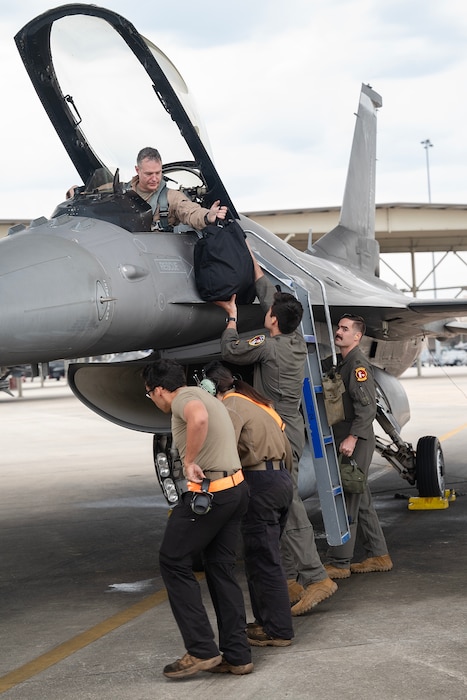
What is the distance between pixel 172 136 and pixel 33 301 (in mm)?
1996

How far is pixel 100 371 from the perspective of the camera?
736 centimetres

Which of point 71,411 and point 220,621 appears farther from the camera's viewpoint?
point 71,411

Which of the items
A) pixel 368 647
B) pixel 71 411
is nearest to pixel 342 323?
pixel 368 647

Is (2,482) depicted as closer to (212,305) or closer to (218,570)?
(212,305)

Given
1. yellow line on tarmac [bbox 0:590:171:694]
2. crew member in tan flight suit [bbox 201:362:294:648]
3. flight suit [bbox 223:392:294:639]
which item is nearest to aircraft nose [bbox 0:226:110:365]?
crew member in tan flight suit [bbox 201:362:294:648]

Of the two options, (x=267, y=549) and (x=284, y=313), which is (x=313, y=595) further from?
(x=284, y=313)

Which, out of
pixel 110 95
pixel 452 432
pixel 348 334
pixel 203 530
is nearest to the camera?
pixel 203 530

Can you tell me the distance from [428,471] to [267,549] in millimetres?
4786

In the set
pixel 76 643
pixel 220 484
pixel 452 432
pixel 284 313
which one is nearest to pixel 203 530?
pixel 220 484

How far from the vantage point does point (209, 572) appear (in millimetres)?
4293

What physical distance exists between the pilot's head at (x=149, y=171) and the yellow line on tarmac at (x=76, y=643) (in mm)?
2623

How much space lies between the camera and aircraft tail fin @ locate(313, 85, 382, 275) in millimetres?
10625

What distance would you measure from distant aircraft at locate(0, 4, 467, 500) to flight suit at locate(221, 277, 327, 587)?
44 centimetres

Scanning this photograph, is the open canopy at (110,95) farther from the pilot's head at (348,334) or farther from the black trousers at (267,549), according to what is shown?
the black trousers at (267,549)
